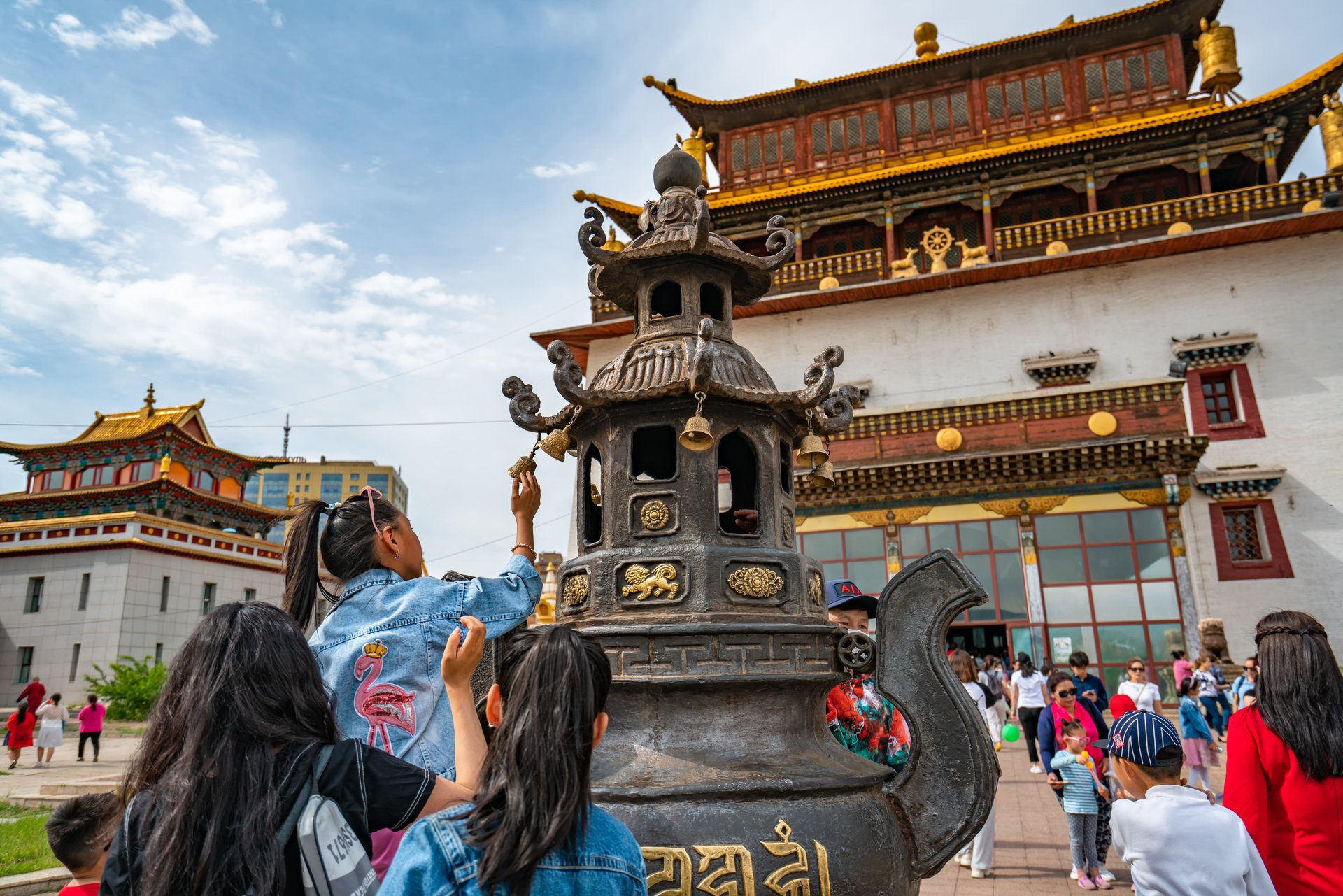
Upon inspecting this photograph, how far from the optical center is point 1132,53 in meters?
23.2

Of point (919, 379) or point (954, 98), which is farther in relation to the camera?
point (954, 98)

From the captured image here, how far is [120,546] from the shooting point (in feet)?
97.3

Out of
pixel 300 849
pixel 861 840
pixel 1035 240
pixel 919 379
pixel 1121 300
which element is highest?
pixel 1035 240

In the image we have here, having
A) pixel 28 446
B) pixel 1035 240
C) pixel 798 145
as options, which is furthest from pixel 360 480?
pixel 1035 240

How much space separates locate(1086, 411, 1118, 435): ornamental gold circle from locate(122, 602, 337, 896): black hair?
18217 millimetres

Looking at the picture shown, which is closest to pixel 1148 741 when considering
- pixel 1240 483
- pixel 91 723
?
pixel 91 723

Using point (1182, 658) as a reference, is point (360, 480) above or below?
above

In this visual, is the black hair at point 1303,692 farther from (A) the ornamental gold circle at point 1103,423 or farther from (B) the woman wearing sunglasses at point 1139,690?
(A) the ornamental gold circle at point 1103,423

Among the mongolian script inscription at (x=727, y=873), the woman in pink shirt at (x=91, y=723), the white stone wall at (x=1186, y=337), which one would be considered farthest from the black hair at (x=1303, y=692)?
the woman in pink shirt at (x=91, y=723)

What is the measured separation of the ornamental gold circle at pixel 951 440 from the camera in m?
18.1

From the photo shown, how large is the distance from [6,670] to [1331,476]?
40.1m

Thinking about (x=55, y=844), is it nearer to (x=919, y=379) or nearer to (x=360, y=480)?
(x=919, y=379)

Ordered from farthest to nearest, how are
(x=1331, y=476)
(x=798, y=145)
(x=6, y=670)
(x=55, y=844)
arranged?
1. (x=6, y=670)
2. (x=798, y=145)
3. (x=1331, y=476)
4. (x=55, y=844)

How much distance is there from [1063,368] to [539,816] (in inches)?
872
